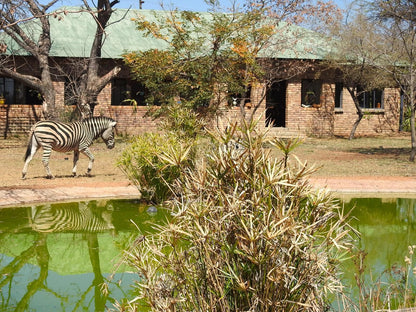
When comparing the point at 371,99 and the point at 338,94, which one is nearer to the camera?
the point at 338,94

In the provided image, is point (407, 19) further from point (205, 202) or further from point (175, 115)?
point (205, 202)

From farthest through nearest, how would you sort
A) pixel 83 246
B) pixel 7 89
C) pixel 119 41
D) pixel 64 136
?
pixel 119 41, pixel 7 89, pixel 64 136, pixel 83 246

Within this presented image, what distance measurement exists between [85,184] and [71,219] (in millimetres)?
2565

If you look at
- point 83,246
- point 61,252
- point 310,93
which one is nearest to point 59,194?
point 83,246

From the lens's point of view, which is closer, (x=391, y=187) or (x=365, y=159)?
(x=391, y=187)

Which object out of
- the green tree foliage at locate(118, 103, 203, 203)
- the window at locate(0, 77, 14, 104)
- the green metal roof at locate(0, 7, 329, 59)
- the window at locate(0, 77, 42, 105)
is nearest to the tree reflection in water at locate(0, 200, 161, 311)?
the green tree foliage at locate(118, 103, 203, 203)

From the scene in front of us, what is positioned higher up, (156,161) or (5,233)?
(156,161)

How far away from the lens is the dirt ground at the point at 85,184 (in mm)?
10953

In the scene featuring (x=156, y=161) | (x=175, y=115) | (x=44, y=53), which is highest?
(x=44, y=53)

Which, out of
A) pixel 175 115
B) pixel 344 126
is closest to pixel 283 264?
pixel 175 115

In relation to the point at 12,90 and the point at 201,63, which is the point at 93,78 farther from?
the point at 201,63

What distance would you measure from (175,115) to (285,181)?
7.88 metres

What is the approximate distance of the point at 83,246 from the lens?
807cm

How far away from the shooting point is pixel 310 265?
3.90 m
